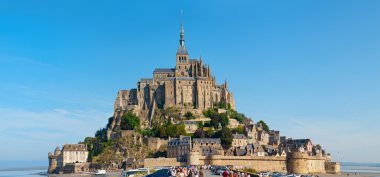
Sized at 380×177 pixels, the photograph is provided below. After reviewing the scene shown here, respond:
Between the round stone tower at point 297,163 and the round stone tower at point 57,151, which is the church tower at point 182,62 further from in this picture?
the round stone tower at point 297,163

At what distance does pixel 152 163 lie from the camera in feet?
239

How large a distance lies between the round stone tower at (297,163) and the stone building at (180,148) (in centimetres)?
1491

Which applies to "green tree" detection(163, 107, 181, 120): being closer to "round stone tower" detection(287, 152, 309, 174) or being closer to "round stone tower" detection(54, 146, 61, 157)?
"round stone tower" detection(54, 146, 61, 157)

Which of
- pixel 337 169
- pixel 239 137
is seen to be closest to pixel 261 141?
pixel 239 137

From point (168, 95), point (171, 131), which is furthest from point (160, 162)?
point (168, 95)

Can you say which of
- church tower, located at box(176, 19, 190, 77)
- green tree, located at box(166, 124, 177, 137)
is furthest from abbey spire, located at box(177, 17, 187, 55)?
green tree, located at box(166, 124, 177, 137)

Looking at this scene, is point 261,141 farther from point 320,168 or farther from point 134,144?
point 134,144

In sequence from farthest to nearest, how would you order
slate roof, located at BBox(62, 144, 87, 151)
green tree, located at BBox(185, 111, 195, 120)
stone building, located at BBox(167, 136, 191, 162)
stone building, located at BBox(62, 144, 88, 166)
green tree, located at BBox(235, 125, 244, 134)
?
green tree, located at BBox(185, 111, 195, 120), green tree, located at BBox(235, 125, 244, 134), slate roof, located at BBox(62, 144, 87, 151), stone building, located at BBox(62, 144, 88, 166), stone building, located at BBox(167, 136, 191, 162)

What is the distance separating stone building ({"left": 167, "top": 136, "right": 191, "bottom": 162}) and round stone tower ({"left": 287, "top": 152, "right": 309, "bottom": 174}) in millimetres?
14912

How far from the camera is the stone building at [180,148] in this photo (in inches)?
2972

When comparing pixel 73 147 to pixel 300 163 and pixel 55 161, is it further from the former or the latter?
pixel 300 163

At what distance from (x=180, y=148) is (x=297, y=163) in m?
17.6

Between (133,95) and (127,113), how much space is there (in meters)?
7.96

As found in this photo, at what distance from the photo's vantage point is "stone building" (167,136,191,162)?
2972 inches
